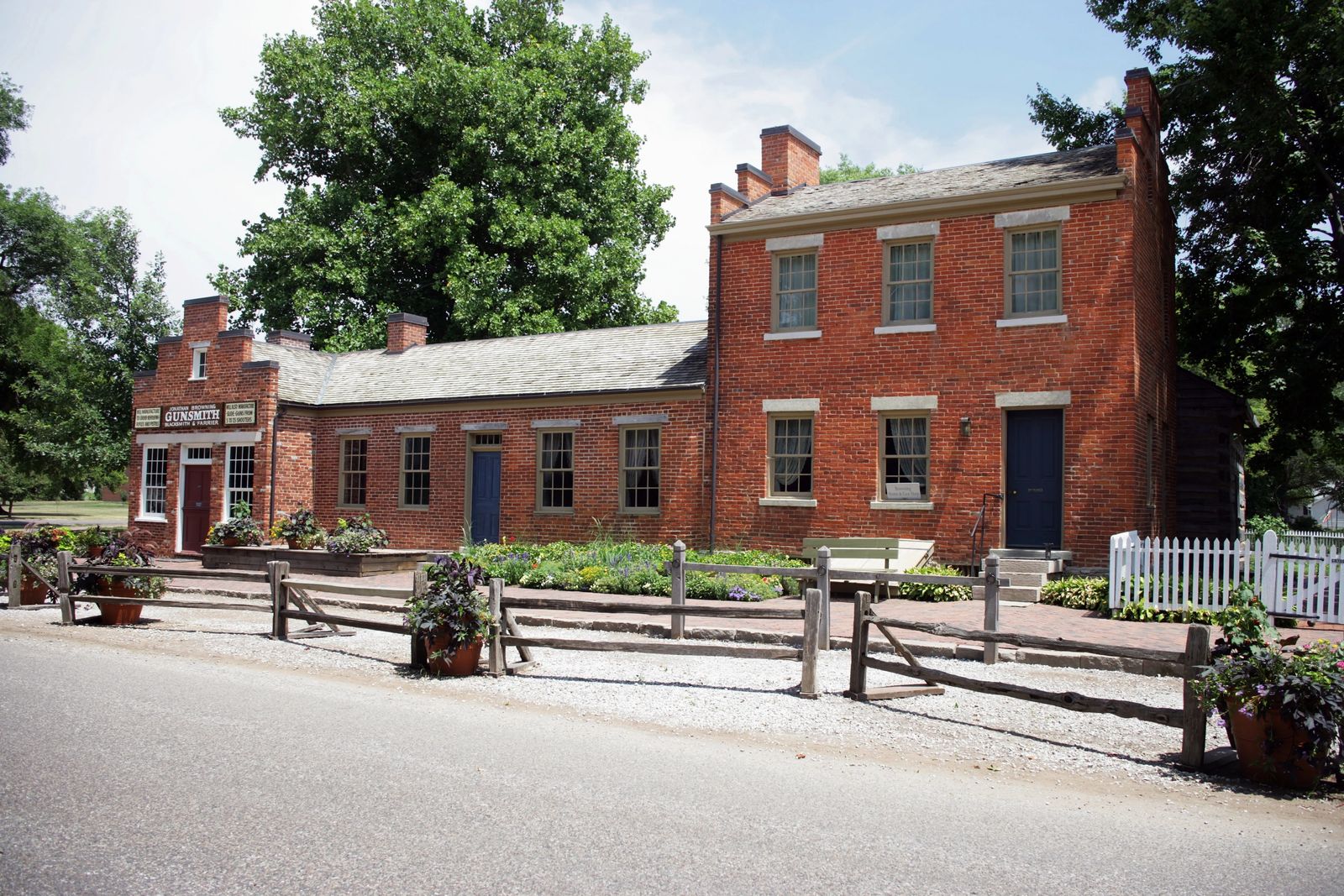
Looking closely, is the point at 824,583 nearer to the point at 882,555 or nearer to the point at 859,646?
the point at 859,646

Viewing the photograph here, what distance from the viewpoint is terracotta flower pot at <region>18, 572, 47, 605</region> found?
54.9 ft

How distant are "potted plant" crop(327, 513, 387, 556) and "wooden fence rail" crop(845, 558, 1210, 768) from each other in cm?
1412

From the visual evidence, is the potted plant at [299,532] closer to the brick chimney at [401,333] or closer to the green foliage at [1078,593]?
the brick chimney at [401,333]

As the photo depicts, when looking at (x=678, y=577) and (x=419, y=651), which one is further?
(x=678, y=577)

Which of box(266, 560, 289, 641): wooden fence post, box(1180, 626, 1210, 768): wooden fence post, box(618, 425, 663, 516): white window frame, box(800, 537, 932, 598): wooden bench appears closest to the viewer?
box(1180, 626, 1210, 768): wooden fence post

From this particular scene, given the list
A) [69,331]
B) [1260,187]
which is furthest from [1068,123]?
[69,331]

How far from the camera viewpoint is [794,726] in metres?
8.43

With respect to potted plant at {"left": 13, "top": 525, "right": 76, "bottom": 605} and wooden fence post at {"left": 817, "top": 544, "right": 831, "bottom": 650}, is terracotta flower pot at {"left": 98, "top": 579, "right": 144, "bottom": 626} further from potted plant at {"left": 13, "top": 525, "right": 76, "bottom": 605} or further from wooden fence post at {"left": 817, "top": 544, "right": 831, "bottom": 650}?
wooden fence post at {"left": 817, "top": 544, "right": 831, "bottom": 650}

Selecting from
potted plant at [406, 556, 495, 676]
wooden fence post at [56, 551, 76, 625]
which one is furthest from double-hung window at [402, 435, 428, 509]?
potted plant at [406, 556, 495, 676]

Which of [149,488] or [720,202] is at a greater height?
[720,202]

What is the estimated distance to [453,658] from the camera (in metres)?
10.5

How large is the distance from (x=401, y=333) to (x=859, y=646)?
21388mm

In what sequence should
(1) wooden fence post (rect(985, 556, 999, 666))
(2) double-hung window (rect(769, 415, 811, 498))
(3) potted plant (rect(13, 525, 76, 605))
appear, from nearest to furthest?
(1) wooden fence post (rect(985, 556, 999, 666))
(3) potted plant (rect(13, 525, 76, 605))
(2) double-hung window (rect(769, 415, 811, 498))

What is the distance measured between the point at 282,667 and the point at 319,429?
15.6 m
